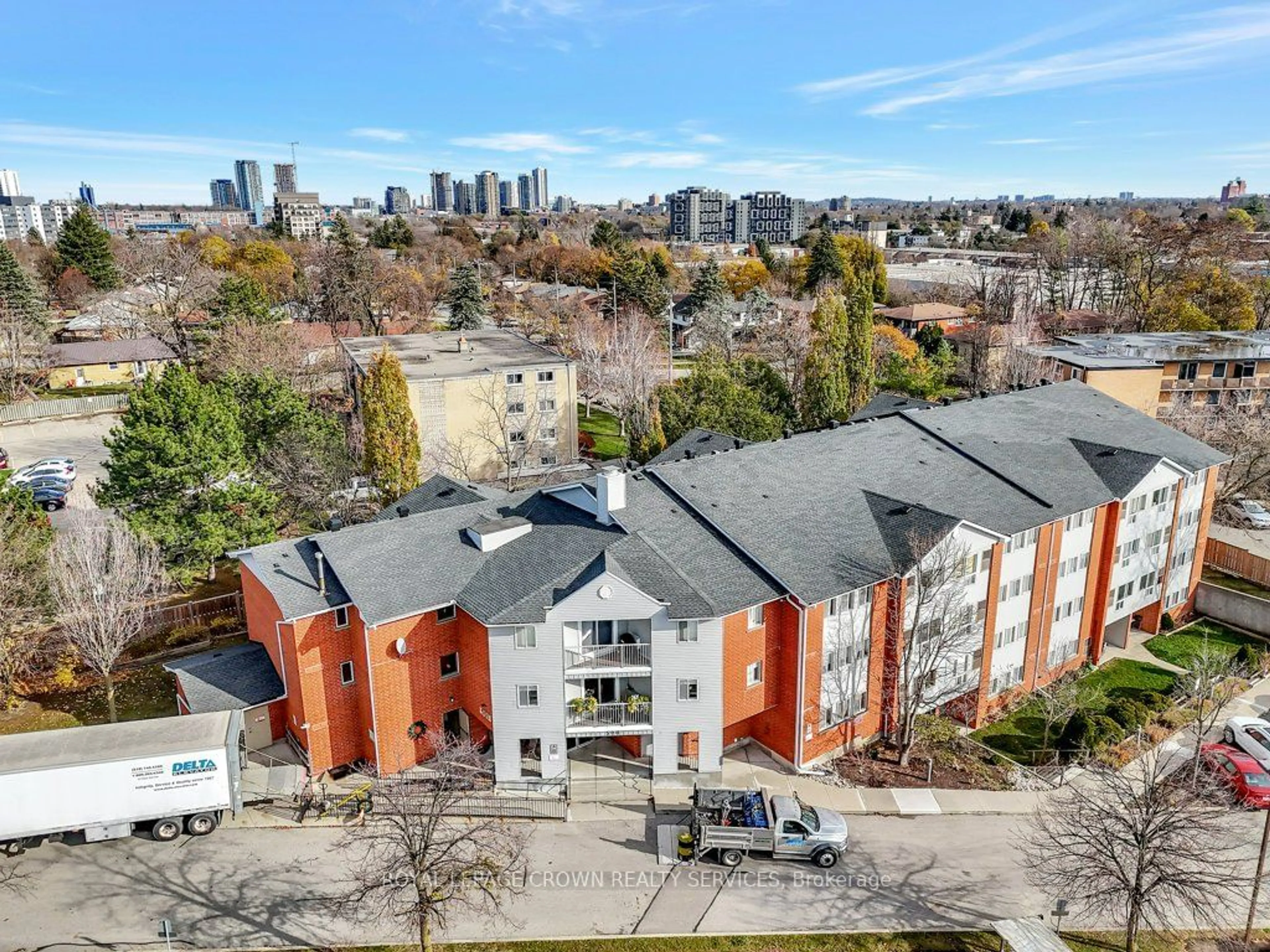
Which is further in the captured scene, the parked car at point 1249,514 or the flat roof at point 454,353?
the flat roof at point 454,353

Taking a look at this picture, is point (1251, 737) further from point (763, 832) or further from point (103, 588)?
point (103, 588)

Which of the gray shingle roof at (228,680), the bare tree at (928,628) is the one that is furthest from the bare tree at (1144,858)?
the gray shingle roof at (228,680)

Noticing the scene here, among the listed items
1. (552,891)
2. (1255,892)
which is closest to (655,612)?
(552,891)

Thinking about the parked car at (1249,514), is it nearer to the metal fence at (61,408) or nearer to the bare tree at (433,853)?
the bare tree at (433,853)

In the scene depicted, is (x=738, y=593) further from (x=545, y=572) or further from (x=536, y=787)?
(x=536, y=787)

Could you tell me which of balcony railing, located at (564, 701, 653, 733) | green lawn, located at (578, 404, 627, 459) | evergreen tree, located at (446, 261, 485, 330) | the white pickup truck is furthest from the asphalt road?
evergreen tree, located at (446, 261, 485, 330)

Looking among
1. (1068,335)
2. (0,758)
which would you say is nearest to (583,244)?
(1068,335)
